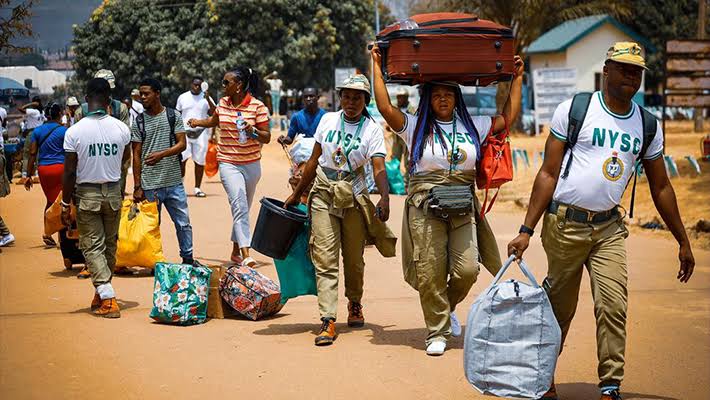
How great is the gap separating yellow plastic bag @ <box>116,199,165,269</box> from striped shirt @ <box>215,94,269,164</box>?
92cm

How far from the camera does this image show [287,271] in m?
8.34

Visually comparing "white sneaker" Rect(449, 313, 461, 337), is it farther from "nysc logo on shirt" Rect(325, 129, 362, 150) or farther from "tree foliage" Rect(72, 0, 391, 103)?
"tree foliage" Rect(72, 0, 391, 103)

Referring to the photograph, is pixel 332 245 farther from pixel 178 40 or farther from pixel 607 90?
pixel 178 40

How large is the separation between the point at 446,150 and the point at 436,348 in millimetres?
1376

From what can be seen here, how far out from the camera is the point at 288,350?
7449 millimetres

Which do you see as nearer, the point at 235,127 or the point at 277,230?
the point at 277,230

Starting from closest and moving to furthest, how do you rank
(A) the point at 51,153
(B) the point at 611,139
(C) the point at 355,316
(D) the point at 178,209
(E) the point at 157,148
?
(B) the point at 611,139
(C) the point at 355,316
(E) the point at 157,148
(D) the point at 178,209
(A) the point at 51,153

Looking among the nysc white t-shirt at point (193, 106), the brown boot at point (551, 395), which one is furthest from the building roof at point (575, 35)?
the brown boot at point (551, 395)

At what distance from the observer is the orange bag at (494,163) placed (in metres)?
7.15

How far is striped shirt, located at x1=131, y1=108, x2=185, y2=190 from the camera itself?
10.2m

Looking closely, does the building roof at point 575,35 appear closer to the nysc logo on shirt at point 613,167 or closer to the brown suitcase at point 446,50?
the brown suitcase at point 446,50

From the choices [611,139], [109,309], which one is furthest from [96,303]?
[611,139]

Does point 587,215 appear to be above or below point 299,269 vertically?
above

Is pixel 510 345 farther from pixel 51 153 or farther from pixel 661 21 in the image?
pixel 661 21
